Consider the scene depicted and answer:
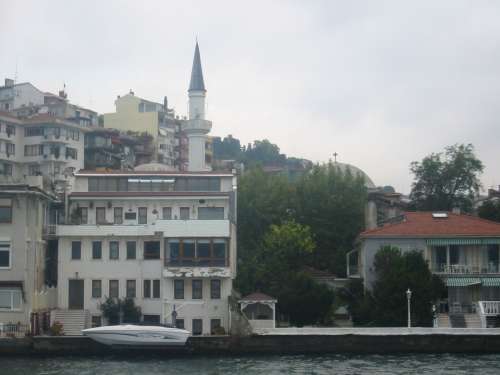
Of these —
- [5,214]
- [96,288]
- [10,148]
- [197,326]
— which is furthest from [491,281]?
[10,148]

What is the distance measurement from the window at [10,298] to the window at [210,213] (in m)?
11.0

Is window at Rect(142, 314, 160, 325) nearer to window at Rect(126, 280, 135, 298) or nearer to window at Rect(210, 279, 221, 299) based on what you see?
window at Rect(126, 280, 135, 298)

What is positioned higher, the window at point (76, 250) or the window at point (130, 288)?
the window at point (76, 250)

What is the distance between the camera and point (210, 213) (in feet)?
171

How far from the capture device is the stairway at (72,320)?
47.6m

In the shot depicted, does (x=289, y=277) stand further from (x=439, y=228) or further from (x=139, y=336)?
(x=139, y=336)

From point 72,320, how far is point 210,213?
969 cm

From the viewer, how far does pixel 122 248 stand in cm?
4984

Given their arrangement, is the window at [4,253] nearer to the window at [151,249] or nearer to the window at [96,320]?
the window at [96,320]

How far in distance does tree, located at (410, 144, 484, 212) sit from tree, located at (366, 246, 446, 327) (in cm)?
2728

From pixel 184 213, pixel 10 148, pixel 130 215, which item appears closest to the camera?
pixel 184 213

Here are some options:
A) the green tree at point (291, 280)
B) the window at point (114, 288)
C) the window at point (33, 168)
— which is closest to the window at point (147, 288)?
the window at point (114, 288)

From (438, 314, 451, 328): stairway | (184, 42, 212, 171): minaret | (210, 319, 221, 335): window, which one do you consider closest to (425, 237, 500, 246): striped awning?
(438, 314, 451, 328): stairway

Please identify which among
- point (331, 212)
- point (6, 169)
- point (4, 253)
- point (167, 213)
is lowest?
point (4, 253)
